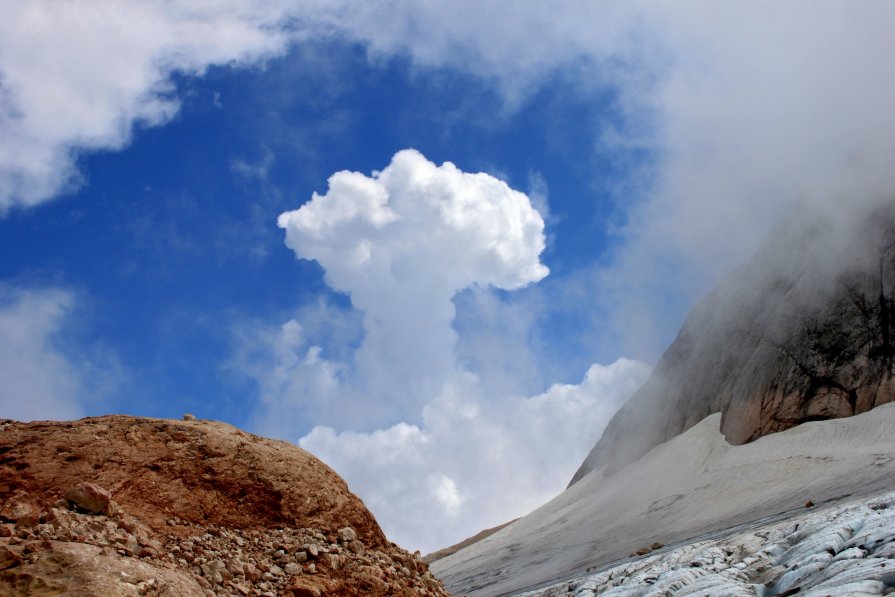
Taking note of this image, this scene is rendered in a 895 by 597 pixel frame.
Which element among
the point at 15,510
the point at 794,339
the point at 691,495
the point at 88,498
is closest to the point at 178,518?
the point at 88,498

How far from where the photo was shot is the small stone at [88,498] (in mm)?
9500

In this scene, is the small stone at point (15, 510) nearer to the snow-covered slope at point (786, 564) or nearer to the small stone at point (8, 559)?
the small stone at point (8, 559)

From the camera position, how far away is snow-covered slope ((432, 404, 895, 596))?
128 feet

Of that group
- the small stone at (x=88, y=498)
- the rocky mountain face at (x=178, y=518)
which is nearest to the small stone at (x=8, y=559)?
the rocky mountain face at (x=178, y=518)

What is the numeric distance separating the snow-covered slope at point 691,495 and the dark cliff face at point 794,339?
251 centimetres

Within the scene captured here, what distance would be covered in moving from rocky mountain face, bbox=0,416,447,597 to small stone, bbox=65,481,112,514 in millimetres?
12

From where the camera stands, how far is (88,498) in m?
9.52

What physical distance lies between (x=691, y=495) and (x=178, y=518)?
148 feet

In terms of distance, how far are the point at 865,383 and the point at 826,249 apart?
539 inches

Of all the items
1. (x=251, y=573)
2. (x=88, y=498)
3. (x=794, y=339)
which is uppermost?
(x=794, y=339)

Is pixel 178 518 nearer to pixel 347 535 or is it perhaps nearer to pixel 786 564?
pixel 347 535

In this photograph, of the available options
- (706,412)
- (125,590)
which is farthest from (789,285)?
(125,590)

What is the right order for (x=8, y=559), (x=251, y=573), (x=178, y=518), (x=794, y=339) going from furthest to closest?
Result: (x=794, y=339) < (x=178, y=518) < (x=251, y=573) < (x=8, y=559)

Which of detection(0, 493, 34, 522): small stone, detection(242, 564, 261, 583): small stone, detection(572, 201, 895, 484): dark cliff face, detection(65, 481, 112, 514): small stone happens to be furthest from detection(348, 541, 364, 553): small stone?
detection(572, 201, 895, 484): dark cliff face
